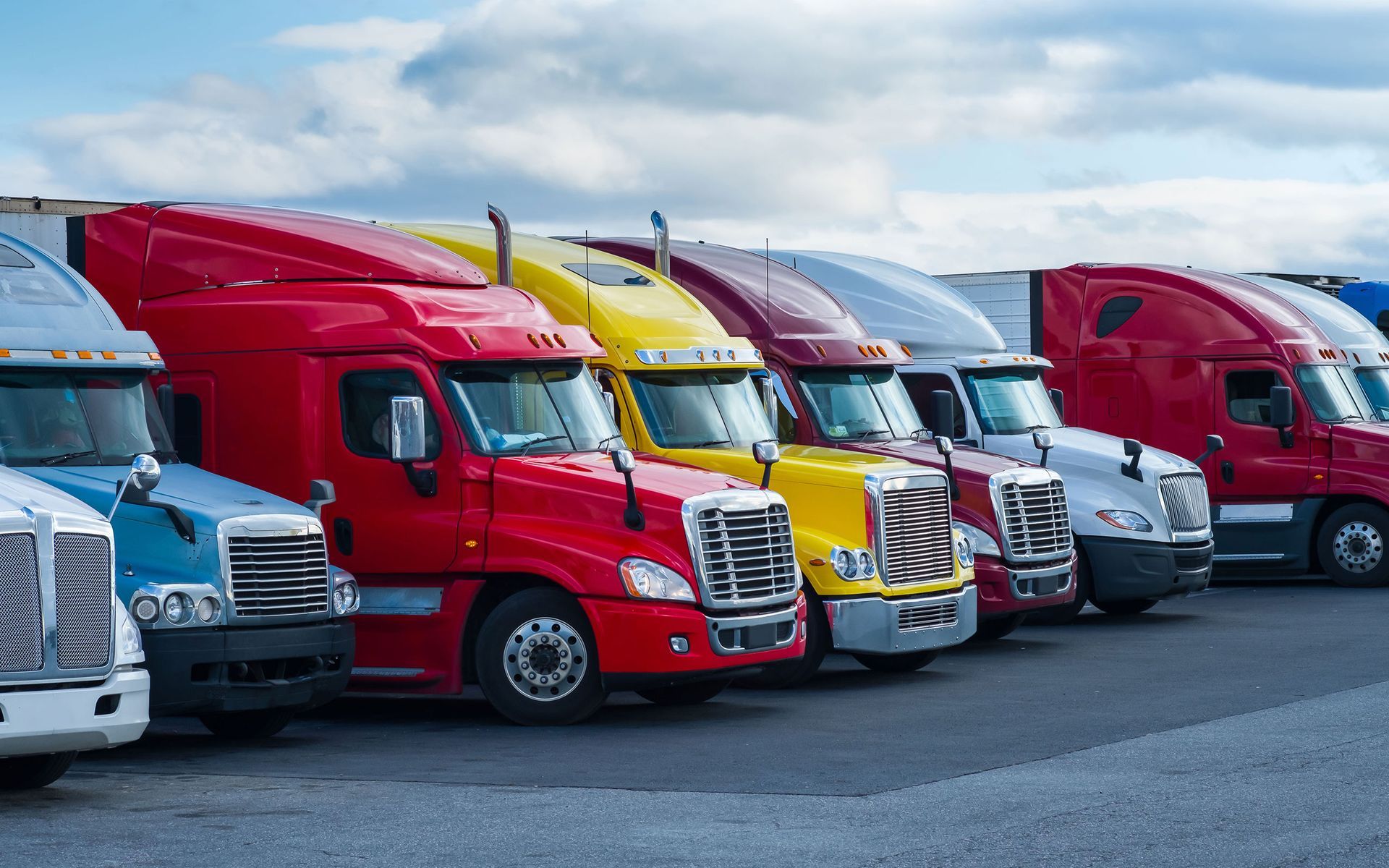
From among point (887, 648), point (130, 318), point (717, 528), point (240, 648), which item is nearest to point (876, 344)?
point (887, 648)

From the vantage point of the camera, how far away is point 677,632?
12.6 m

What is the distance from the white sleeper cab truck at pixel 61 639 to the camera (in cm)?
966

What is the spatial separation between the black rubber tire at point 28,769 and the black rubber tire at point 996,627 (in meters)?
9.35

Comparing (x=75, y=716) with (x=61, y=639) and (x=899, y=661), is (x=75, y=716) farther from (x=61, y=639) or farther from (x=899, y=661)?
(x=899, y=661)

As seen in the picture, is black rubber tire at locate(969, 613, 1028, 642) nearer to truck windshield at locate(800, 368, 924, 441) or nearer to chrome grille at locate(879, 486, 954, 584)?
truck windshield at locate(800, 368, 924, 441)

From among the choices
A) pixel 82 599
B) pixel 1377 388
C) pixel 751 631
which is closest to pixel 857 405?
pixel 751 631

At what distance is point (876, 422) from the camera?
17344 mm

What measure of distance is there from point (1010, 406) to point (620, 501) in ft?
25.9

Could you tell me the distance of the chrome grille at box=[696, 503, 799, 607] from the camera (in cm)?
1285

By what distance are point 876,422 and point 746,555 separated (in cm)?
447

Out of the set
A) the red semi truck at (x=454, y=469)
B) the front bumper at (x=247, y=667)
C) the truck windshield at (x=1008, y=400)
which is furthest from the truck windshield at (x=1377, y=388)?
the front bumper at (x=247, y=667)

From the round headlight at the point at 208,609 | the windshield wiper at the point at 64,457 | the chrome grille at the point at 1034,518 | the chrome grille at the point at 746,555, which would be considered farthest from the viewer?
the chrome grille at the point at 1034,518

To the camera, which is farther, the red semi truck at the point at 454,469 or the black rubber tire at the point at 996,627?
the black rubber tire at the point at 996,627

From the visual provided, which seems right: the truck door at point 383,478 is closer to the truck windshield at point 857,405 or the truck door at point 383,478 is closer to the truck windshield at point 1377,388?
the truck windshield at point 857,405
